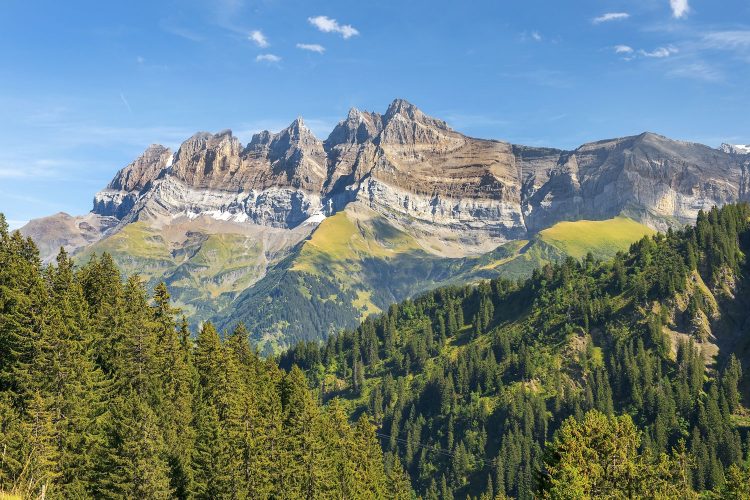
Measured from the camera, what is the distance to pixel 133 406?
61.8 metres

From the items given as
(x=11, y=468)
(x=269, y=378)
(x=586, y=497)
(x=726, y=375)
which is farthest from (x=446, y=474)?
(x=11, y=468)

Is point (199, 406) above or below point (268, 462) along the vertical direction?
above

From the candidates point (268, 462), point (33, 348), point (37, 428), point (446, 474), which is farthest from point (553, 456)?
point (446, 474)

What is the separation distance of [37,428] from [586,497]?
4431cm

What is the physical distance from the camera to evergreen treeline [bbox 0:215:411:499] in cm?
5753

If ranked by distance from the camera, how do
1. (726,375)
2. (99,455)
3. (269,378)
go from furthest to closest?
(726,375)
(269,378)
(99,455)

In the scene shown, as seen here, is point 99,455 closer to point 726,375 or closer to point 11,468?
point 11,468

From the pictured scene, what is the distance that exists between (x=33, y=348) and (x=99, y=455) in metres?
11.4

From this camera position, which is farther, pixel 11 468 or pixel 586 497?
pixel 586 497

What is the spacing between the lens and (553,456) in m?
62.4

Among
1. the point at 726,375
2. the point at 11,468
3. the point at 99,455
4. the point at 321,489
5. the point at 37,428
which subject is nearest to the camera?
the point at 11,468

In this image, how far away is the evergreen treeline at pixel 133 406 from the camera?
2265 inches

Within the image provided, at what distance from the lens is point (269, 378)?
9700 cm

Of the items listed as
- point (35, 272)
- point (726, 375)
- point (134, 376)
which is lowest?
point (726, 375)
